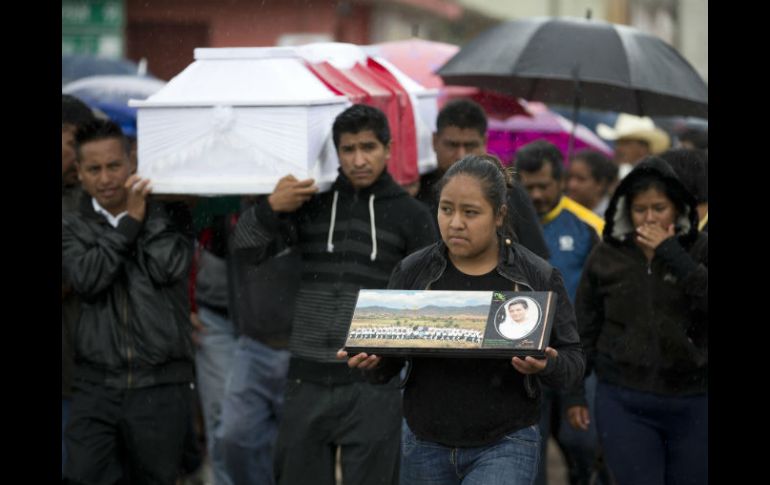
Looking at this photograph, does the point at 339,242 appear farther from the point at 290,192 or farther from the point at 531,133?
the point at 531,133

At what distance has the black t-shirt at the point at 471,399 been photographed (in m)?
5.54

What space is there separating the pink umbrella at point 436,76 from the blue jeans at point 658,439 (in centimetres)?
331

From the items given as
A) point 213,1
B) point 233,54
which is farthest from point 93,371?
point 213,1

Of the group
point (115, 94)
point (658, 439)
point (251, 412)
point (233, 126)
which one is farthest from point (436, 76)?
point (658, 439)

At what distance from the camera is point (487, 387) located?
18.2 ft

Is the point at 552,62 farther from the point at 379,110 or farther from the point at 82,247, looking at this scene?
the point at 82,247

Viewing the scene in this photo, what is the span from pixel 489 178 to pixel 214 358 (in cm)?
380

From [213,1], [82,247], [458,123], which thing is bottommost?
[82,247]

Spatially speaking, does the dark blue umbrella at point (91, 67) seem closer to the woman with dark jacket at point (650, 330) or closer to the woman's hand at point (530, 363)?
the woman with dark jacket at point (650, 330)

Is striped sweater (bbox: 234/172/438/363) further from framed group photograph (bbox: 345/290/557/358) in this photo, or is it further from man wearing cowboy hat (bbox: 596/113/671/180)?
man wearing cowboy hat (bbox: 596/113/671/180)

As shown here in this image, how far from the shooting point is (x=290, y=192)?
662cm

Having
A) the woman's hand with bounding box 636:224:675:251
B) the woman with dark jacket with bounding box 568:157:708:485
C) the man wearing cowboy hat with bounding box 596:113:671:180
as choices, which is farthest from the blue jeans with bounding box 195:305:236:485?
the man wearing cowboy hat with bounding box 596:113:671:180
